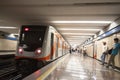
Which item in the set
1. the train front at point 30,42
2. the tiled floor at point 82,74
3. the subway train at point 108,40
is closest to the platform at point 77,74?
the tiled floor at point 82,74

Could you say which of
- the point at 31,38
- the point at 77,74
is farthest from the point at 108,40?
the point at 77,74

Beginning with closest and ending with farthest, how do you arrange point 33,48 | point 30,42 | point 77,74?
point 77,74 → point 33,48 → point 30,42

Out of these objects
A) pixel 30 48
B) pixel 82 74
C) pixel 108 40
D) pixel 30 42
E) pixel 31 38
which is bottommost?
pixel 82 74

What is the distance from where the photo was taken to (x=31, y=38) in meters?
9.02

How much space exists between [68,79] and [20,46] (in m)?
4.60

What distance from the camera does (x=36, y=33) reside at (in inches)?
360

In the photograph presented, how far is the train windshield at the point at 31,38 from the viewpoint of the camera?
8781 millimetres

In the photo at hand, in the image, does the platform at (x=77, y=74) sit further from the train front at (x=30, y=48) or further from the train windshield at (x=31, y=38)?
the train windshield at (x=31, y=38)

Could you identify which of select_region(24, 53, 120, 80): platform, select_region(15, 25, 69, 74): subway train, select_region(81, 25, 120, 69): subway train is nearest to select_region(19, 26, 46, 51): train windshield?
select_region(15, 25, 69, 74): subway train

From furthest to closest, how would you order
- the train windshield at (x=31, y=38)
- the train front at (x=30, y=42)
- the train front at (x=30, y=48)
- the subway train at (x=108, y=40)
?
the subway train at (x=108, y=40), the train windshield at (x=31, y=38), the train front at (x=30, y=42), the train front at (x=30, y=48)

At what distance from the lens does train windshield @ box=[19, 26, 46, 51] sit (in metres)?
8.78

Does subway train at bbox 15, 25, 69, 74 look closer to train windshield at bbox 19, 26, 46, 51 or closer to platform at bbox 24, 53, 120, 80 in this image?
train windshield at bbox 19, 26, 46, 51

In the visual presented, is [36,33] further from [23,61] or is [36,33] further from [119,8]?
[119,8]

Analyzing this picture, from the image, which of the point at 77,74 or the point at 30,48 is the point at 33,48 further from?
the point at 77,74
